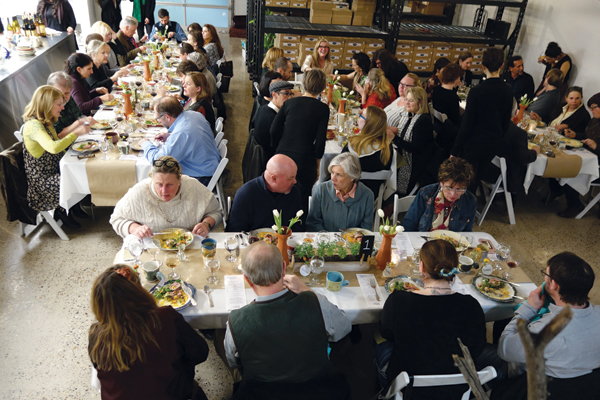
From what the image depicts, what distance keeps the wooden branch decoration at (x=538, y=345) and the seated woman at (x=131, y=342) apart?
153 cm

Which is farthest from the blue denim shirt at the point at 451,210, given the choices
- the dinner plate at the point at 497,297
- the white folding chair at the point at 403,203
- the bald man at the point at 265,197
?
the bald man at the point at 265,197

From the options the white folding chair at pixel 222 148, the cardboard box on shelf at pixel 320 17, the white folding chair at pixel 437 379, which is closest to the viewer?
the white folding chair at pixel 437 379

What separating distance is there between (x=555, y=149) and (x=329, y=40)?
167 inches

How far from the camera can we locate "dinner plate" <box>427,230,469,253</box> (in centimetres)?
299

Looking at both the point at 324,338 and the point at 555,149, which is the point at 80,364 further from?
the point at 555,149

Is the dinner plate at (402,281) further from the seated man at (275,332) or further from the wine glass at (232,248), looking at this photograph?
the wine glass at (232,248)

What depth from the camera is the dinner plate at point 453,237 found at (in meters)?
2.99

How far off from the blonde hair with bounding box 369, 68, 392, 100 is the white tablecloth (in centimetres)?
181

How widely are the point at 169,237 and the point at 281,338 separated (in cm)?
128

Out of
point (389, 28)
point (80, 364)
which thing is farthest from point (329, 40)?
point (80, 364)

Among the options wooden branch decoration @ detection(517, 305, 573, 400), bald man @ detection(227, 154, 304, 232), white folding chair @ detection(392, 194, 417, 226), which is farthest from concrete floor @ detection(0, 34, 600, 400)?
wooden branch decoration @ detection(517, 305, 573, 400)

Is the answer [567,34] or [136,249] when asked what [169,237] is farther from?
[567,34]

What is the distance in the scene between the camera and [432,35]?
310 inches

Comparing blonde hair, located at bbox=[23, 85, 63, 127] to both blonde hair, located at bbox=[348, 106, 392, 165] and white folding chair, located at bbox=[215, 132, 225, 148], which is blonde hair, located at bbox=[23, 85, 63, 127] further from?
blonde hair, located at bbox=[348, 106, 392, 165]
